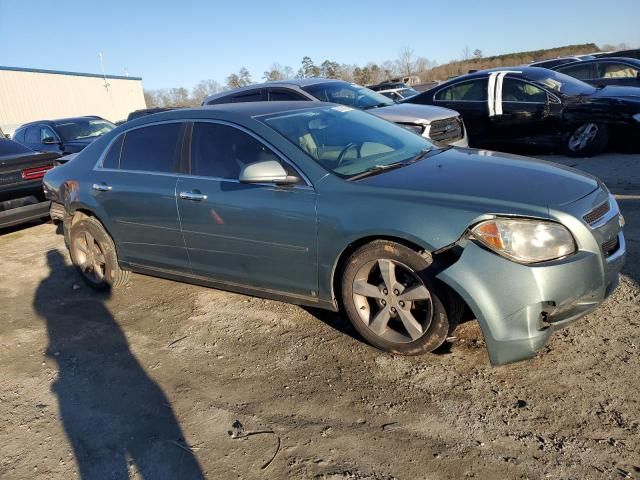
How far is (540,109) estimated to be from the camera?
339 inches

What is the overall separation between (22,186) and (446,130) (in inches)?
237

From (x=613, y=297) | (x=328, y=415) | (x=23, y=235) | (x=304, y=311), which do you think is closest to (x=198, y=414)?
(x=328, y=415)

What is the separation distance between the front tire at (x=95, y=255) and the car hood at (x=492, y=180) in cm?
275

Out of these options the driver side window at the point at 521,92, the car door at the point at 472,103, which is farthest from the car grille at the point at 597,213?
the car door at the point at 472,103

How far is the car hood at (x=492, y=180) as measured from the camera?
3.03 m

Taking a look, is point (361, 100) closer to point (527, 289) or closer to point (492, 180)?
point (492, 180)

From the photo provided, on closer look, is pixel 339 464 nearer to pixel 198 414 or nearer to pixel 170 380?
pixel 198 414

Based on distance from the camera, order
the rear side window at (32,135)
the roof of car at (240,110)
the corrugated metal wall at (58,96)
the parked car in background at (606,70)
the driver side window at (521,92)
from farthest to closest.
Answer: the corrugated metal wall at (58,96) < the rear side window at (32,135) < the parked car in background at (606,70) < the driver side window at (521,92) < the roof of car at (240,110)

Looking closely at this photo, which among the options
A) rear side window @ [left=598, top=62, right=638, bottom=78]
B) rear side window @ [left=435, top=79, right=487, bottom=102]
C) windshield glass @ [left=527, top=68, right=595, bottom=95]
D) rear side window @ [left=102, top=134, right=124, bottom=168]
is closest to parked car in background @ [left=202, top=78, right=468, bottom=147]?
rear side window @ [left=435, top=79, right=487, bottom=102]

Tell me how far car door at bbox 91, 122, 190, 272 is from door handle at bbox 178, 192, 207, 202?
0.32 ft

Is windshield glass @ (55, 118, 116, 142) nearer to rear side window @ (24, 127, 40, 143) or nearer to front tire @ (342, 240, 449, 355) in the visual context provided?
rear side window @ (24, 127, 40, 143)

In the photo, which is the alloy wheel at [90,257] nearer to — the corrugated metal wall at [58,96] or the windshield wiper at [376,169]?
the windshield wiper at [376,169]

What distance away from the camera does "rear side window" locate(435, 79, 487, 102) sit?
30.1 feet

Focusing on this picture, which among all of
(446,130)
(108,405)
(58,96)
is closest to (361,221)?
(108,405)
